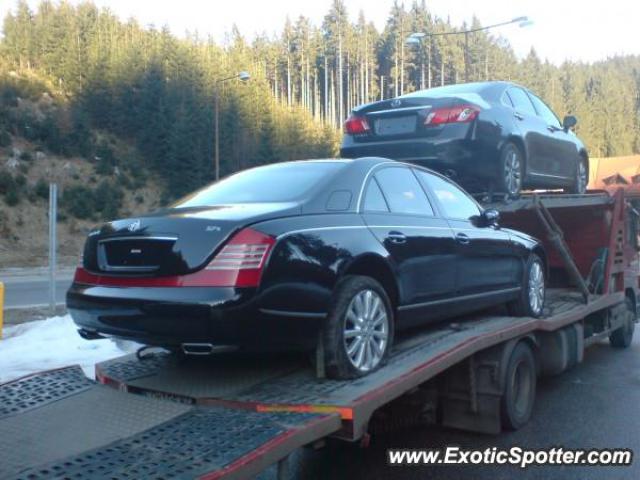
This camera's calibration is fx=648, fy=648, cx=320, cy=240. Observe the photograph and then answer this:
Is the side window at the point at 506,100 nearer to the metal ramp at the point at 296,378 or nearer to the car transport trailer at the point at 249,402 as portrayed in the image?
the car transport trailer at the point at 249,402

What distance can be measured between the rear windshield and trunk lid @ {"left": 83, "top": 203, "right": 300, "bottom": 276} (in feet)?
0.82

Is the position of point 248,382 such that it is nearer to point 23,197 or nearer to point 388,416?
point 388,416

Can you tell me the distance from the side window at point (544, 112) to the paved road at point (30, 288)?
11.1 meters

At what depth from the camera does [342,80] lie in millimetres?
72125

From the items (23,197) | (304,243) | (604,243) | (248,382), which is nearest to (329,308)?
(304,243)

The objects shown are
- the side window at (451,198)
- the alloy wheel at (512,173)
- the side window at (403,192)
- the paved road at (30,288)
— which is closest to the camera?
the side window at (403,192)

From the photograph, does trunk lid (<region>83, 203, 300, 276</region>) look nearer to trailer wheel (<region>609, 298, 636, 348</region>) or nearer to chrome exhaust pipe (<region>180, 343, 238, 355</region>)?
chrome exhaust pipe (<region>180, 343, 238, 355</region>)

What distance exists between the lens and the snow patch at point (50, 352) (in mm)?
6495

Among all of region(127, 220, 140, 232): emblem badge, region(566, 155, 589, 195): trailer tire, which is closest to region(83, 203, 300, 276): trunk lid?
region(127, 220, 140, 232): emblem badge

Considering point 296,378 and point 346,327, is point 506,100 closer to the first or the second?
point 346,327

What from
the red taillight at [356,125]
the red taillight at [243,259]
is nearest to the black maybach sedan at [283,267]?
the red taillight at [243,259]

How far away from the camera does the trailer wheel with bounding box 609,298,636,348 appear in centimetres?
888

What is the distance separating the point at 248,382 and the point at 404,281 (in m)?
1.25

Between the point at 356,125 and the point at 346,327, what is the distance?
410 centimetres
